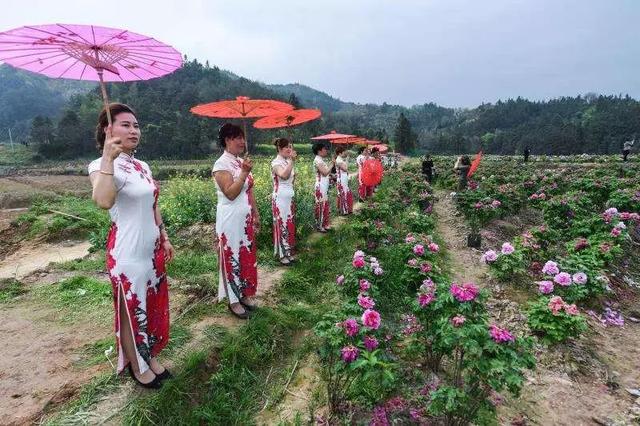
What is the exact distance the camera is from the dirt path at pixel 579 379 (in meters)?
3.09

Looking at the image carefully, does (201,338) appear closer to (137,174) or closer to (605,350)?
(137,174)

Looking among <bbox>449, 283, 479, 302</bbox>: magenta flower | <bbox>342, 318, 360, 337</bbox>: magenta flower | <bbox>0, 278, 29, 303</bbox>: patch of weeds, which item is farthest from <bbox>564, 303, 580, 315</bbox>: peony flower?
<bbox>0, 278, 29, 303</bbox>: patch of weeds

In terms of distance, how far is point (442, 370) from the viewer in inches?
134

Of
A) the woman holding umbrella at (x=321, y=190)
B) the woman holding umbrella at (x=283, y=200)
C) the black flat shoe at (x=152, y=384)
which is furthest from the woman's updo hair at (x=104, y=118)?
the woman holding umbrella at (x=321, y=190)

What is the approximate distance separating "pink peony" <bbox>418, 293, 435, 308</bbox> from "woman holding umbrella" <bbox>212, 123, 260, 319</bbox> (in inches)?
69.7

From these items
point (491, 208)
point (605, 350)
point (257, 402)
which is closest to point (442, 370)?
point (257, 402)

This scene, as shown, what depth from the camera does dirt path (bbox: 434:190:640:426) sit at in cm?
309

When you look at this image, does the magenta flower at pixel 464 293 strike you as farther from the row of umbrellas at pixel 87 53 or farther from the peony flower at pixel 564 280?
the row of umbrellas at pixel 87 53

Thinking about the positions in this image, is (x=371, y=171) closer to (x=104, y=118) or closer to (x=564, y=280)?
(x=564, y=280)

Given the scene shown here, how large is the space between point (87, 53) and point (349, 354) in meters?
2.51

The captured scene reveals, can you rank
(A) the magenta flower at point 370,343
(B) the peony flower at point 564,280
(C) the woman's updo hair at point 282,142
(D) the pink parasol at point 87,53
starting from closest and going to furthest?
(D) the pink parasol at point 87,53 → (A) the magenta flower at point 370,343 → (B) the peony flower at point 564,280 → (C) the woman's updo hair at point 282,142

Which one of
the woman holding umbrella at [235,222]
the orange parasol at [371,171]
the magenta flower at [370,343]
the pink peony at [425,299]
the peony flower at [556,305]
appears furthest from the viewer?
the orange parasol at [371,171]

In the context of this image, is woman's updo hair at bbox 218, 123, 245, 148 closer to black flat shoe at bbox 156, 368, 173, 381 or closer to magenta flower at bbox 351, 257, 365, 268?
magenta flower at bbox 351, 257, 365, 268

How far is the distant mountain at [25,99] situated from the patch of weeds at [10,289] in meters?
96.8
